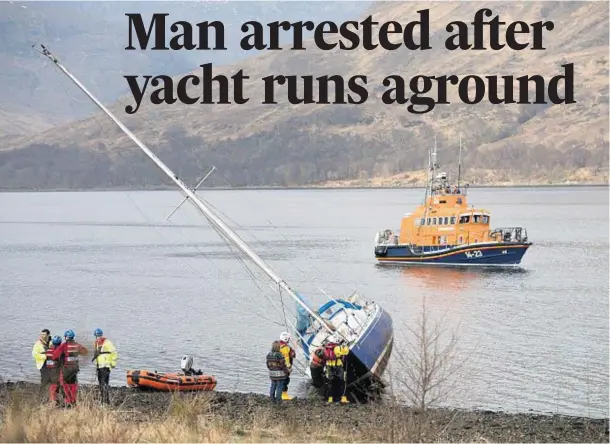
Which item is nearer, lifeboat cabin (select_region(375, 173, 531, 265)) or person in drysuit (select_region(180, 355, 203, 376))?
person in drysuit (select_region(180, 355, 203, 376))

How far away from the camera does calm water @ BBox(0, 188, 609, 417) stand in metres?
37.8

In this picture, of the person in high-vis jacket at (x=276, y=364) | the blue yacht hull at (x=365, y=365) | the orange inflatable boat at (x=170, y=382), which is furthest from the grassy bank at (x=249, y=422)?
the blue yacht hull at (x=365, y=365)

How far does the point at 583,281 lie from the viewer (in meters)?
73.1

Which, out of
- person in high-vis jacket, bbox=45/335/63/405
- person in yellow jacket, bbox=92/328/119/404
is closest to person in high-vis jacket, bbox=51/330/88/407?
person in high-vis jacket, bbox=45/335/63/405

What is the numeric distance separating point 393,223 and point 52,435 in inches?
5095

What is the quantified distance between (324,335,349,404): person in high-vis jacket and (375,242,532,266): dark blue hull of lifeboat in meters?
47.8

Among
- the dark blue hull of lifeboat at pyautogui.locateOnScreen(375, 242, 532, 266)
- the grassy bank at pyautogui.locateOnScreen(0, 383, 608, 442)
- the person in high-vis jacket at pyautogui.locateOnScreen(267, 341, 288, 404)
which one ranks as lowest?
the grassy bank at pyautogui.locateOnScreen(0, 383, 608, 442)

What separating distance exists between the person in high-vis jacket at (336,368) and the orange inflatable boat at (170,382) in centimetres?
315

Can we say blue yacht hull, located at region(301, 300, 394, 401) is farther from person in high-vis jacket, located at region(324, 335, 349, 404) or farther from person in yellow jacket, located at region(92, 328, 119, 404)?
person in yellow jacket, located at region(92, 328, 119, 404)

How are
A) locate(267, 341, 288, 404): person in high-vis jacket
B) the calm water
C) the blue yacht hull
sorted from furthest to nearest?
the calm water < the blue yacht hull < locate(267, 341, 288, 404): person in high-vis jacket

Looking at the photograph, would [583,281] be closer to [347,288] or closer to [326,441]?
[347,288]

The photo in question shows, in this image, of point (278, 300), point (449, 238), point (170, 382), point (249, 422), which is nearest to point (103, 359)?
point (170, 382)

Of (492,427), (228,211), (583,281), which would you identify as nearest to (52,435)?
(492,427)

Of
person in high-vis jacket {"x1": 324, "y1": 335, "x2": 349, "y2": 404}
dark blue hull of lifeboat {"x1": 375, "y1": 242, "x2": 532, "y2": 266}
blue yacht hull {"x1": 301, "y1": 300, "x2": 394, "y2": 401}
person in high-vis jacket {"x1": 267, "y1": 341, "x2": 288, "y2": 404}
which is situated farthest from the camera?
dark blue hull of lifeboat {"x1": 375, "y1": 242, "x2": 532, "y2": 266}
